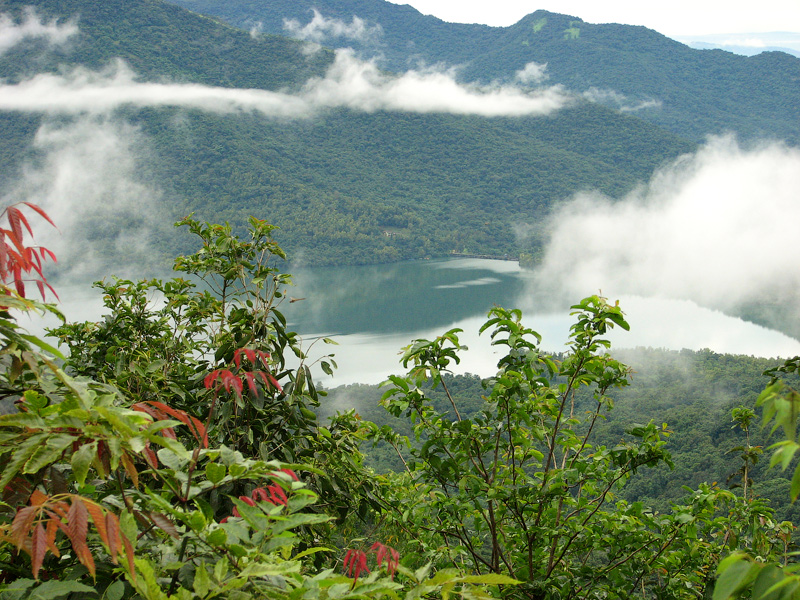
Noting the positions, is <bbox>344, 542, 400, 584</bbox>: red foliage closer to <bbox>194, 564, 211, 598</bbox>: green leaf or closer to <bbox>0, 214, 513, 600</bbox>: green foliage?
<bbox>0, 214, 513, 600</bbox>: green foliage

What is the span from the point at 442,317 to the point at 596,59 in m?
110

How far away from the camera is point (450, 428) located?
1.86 meters

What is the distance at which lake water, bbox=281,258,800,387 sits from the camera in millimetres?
26312

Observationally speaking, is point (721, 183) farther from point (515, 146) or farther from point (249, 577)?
point (249, 577)

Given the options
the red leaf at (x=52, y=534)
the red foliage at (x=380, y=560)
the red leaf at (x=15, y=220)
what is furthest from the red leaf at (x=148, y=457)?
the red leaf at (x=15, y=220)

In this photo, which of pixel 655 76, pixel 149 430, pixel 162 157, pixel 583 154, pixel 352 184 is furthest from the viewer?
pixel 655 76

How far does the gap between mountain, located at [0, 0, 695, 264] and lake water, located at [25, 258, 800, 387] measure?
23.4 ft

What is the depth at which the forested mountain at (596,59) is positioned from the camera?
109 m

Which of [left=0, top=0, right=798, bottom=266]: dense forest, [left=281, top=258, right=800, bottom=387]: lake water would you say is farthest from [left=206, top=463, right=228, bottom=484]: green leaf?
[left=0, top=0, right=798, bottom=266]: dense forest

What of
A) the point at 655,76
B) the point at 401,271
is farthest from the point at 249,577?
the point at 655,76

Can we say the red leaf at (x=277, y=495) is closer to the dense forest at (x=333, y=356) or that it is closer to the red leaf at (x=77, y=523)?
the dense forest at (x=333, y=356)

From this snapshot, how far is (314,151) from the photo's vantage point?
240 feet

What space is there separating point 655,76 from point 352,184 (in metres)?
81.7

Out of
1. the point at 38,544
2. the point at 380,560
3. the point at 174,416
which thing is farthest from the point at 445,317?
the point at 38,544
